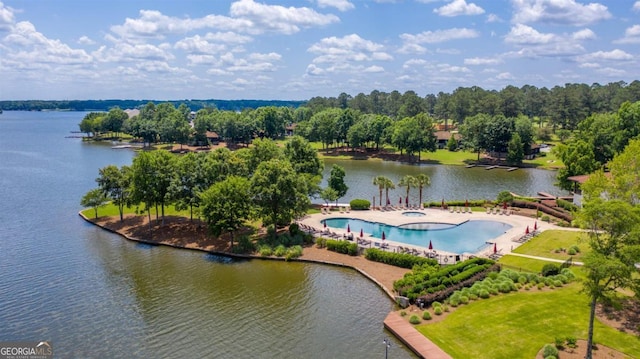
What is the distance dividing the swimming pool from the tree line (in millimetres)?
7815

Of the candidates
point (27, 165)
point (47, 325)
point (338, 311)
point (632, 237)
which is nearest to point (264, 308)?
point (338, 311)

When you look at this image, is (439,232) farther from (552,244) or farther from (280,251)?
(280,251)

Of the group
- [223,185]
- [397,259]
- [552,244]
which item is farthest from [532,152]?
[223,185]

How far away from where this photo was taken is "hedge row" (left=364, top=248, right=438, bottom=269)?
42725mm

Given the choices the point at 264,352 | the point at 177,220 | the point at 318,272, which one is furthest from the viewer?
the point at 177,220

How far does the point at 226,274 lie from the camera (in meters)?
43.6

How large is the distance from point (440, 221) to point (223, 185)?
25.6 meters

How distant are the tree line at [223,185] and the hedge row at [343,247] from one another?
16.2 feet

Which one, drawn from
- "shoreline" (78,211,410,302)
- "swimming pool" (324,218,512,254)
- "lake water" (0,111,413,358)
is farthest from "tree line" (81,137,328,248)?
"swimming pool" (324,218,512,254)

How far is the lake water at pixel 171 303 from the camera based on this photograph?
31.4 meters

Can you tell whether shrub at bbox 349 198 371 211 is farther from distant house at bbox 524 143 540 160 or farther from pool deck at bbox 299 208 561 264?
distant house at bbox 524 143 540 160

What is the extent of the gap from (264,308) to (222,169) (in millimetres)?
24857

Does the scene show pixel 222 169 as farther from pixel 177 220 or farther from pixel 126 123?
pixel 126 123

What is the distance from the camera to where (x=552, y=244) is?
46250 millimetres
